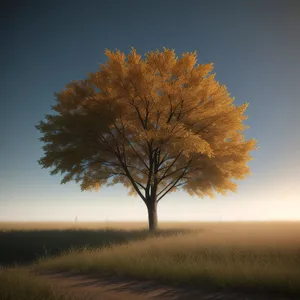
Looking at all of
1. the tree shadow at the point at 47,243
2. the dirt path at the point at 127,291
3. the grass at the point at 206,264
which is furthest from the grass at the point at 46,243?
the dirt path at the point at 127,291

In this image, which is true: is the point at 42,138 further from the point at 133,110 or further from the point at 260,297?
the point at 260,297

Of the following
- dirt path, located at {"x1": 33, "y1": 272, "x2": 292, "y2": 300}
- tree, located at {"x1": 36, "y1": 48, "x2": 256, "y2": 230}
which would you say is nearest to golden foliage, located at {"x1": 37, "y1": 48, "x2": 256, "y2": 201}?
tree, located at {"x1": 36, "y1": 48, "x2": 256, "y2": 230}

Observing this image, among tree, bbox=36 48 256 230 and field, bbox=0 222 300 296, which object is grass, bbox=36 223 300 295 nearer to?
field, bbox=0 222 300 296

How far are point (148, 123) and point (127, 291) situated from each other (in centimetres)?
1147

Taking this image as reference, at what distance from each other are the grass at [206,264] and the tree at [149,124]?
17.7 feet

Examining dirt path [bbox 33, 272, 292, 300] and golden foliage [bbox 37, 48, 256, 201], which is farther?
golden foliage [bbox 37, 48, 256, 201]

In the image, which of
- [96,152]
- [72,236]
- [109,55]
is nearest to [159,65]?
[109,55]

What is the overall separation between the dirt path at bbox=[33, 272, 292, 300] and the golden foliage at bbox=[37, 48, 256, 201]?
25.8 ft

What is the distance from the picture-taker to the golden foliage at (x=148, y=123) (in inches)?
580

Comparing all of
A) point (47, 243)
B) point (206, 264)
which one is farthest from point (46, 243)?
point (206, 264)

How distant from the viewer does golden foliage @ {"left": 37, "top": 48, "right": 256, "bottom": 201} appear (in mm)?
14742

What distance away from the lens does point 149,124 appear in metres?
16.5

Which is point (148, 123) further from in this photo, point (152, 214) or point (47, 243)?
point (47, 243)

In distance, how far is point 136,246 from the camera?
1094 centimetres
